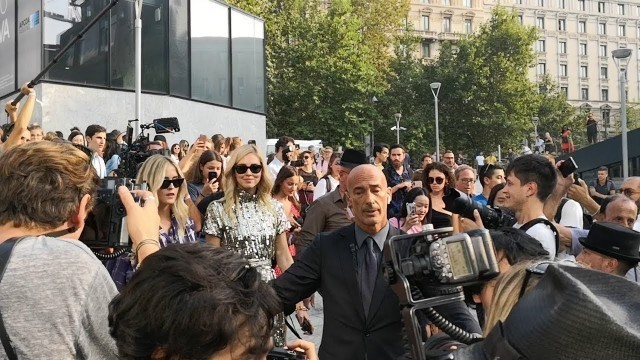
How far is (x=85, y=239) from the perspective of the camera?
9.89 feet

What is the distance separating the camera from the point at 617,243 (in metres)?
4.18

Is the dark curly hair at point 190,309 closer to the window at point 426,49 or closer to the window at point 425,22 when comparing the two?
the window at point 426,49

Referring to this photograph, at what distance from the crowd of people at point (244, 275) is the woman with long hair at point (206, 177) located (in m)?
1.17

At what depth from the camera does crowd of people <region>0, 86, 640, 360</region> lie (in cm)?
112

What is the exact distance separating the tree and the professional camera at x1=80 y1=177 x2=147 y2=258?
189 feet

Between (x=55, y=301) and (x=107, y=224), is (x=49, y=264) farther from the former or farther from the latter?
(x=107, y=224)

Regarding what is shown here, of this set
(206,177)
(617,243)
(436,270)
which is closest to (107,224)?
(436,270)

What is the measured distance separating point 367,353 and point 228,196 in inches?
75.9

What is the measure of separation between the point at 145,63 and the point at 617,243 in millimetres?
18531

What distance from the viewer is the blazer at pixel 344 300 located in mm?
3580

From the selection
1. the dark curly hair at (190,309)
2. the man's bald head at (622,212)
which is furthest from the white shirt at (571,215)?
the dark curly hair at (190,309)

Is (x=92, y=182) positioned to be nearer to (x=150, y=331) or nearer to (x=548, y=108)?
(x=150, y=331)

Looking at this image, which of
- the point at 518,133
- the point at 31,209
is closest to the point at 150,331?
the point at 31,209

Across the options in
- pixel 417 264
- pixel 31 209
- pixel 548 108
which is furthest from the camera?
pixel 548 108
